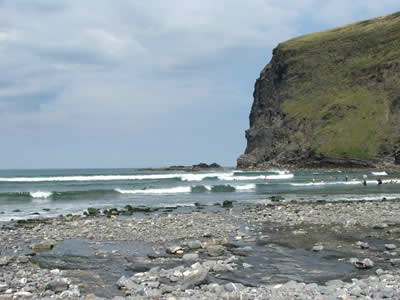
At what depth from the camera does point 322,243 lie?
61.1 ft

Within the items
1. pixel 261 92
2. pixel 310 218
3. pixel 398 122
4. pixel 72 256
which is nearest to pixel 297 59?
pixel 261 92

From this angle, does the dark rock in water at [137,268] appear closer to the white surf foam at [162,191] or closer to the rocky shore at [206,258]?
the rocky shore at [206,258]

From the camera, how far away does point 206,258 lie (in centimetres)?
1603

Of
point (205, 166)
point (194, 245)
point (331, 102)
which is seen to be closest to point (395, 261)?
point (194, 245)

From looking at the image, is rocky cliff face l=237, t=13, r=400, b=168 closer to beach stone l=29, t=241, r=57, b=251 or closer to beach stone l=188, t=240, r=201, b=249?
beach stone l=188, t=240, r=201, b=249

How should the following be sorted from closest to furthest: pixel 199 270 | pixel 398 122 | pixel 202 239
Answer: pixel 199 270 < pixel 202 239 < pixel 398 122

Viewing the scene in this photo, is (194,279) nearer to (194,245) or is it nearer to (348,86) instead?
(194,245)

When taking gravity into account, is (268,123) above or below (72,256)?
above

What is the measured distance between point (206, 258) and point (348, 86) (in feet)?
449

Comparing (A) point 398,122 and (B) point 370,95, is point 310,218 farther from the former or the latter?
(B) point 370,95

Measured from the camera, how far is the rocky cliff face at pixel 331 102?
128250 millimetres

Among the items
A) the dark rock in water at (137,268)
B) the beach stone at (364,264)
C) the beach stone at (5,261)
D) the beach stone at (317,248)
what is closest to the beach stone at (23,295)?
the dark rock in water at (137,268)

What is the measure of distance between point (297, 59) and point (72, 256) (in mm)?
146785

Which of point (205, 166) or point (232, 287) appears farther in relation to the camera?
point (205, 166)
